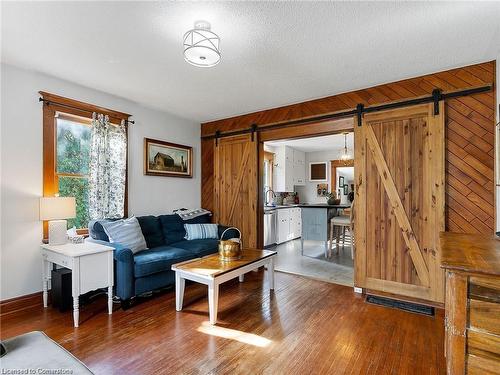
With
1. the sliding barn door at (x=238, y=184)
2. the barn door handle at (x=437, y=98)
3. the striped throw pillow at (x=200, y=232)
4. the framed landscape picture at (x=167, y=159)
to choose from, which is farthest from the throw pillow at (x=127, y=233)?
the barn door handle at (x=437, y=98)

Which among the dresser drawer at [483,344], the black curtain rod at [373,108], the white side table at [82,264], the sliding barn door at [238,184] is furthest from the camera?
the sliding barn door at [238,184]

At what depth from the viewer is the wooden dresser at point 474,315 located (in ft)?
4.13

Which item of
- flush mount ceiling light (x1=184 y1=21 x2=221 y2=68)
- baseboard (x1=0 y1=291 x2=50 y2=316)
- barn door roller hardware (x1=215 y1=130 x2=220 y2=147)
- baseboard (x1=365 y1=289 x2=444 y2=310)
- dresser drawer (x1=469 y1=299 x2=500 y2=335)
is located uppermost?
flush mount ceiling light (x1=184 y1=21 x2=221 y2=68)

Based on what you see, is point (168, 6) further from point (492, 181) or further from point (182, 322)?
point (492, 181)

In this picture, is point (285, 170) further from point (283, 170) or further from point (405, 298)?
point (405, 298)

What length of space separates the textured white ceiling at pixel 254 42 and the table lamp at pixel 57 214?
1411 mm

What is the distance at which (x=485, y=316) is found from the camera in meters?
1.28

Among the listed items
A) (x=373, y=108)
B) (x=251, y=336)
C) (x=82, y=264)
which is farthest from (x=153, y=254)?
(x=373, y=108)

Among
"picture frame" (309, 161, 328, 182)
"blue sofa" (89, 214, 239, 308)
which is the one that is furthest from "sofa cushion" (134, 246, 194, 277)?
"picture frame" (309, 161, 328, 182)

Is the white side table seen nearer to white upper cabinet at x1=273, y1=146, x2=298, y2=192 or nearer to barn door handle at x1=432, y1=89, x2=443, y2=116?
barn door handle at x1=432, y1=89, x2=443, y2=116

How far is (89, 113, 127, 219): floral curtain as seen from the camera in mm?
3352

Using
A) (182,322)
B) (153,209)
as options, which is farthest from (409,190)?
(153,209)

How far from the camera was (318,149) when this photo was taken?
24.9 feet

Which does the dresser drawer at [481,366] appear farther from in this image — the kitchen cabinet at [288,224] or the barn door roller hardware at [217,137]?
the kitchen cabinet at [288,224]
